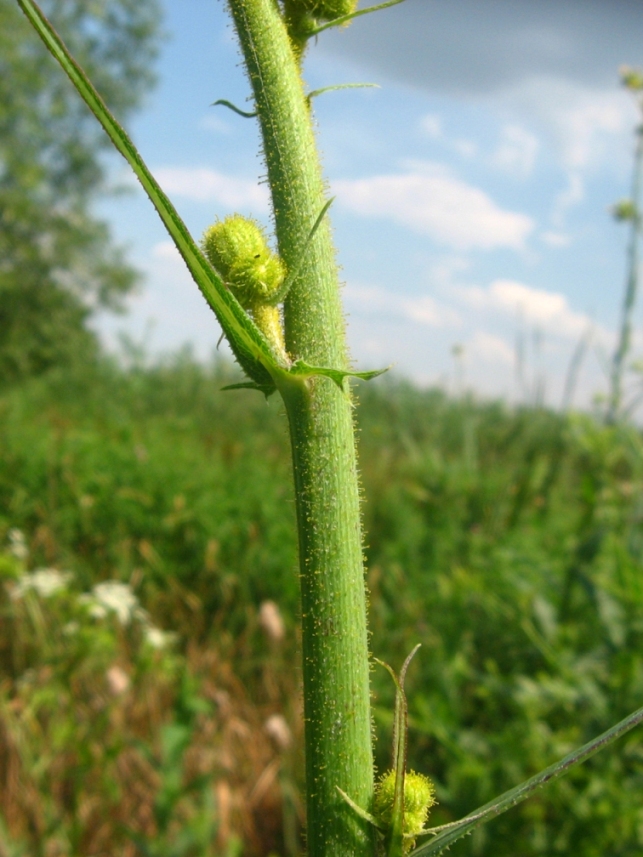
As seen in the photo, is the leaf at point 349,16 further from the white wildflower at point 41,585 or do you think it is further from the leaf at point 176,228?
the white wildflower at point 41,585

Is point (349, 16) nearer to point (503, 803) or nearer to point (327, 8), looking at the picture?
point (327, 8)

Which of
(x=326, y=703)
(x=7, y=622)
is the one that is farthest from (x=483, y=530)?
(x=326, y=703)

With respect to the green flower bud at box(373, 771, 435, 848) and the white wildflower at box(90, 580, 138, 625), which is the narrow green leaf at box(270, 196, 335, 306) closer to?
the green flower bud at box(373, 771, 435, 848)

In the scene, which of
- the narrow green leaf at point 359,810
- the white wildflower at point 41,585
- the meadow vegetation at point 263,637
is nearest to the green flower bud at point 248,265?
the narrow green leaf at point 359,810

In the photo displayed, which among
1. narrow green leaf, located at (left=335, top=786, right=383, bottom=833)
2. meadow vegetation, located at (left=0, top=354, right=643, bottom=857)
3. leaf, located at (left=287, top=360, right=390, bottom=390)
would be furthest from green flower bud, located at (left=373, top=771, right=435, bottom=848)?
meadow vegetation, located at (left=0, top=354, right=643, bottom=857)

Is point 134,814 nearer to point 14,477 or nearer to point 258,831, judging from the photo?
point 258,831

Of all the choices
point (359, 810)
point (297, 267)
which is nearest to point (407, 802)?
point (359, 810)

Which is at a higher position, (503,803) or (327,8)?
(327,8)
